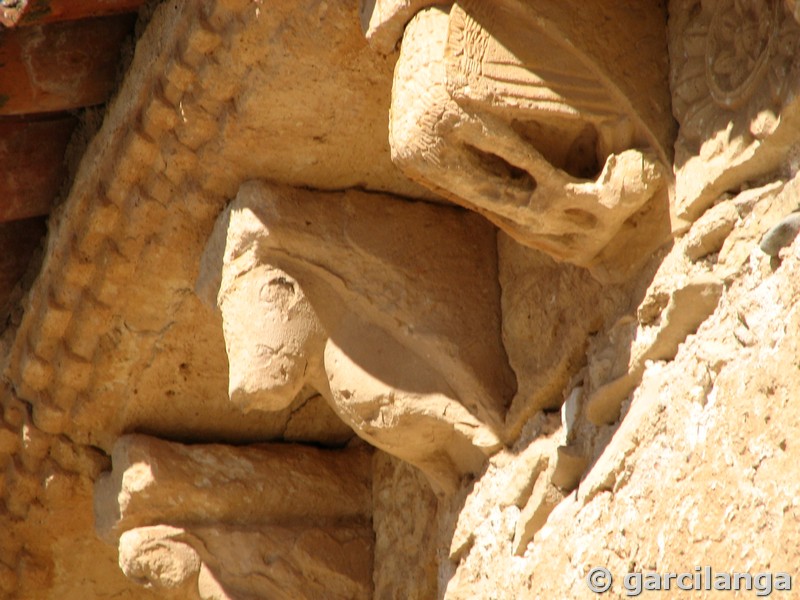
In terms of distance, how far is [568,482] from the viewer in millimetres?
2258

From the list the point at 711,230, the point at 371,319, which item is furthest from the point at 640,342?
the point at 371,319

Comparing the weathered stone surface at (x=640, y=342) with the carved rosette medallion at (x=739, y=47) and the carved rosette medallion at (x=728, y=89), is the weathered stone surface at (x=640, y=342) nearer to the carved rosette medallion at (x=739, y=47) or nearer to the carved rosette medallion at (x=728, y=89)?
the carved rosette medallion at (x=728, y=89)

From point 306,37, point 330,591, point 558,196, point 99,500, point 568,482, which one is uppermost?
point 306,37

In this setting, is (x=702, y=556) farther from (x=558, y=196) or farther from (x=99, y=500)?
(x=99, y=500)

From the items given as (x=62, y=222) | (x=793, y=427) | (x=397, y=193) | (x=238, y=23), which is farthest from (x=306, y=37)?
(x=793, y=427)

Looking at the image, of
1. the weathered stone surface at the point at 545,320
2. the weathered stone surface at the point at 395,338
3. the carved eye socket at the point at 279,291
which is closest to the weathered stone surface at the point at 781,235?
the weathered stone surface at the point at 395,338

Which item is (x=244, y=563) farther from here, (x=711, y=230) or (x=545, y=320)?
(x=711, y=230)

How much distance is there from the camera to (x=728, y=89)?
6.63 feet

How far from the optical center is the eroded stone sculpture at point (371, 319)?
8.13ft

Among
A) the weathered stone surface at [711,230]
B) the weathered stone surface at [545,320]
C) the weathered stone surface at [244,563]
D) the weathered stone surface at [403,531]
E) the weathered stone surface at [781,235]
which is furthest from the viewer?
the weathered stone surface at [244,563]

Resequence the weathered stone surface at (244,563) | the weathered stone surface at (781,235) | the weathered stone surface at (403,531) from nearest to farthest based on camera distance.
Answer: the weathered stone surface at (781,235)
the weathered stone surface at (403,531)
the weathered stone surface at (244,563)

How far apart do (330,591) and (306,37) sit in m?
1.12

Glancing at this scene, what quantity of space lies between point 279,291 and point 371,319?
158 mm

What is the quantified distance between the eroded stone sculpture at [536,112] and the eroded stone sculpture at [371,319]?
1.20ft
